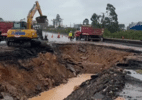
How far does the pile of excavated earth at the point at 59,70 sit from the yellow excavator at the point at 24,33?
1.04m

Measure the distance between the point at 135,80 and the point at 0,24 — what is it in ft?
66.9

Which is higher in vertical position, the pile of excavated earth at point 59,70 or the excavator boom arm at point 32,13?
the excavator boom arm at point 32,13

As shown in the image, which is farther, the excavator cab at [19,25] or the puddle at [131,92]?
the excavator cab at [19,25]

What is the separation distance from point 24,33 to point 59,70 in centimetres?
488

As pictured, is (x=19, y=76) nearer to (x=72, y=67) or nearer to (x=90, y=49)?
(x=72, y=67)

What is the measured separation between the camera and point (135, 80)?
8.80 m

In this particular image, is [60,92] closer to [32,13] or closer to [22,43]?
[22,43]

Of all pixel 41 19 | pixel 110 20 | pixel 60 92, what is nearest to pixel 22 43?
pixel 41 19

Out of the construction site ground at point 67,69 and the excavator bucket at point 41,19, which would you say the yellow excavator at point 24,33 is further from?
the construction site ground at point 67,69

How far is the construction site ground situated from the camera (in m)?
8.45

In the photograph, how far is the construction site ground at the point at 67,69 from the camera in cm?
845

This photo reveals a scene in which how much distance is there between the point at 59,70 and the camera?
17375 millimetres

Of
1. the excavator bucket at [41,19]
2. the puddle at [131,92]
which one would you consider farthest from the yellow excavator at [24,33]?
the puddle at [131,92]

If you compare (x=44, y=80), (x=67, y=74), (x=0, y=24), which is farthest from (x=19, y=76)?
(x=0, y=24)
